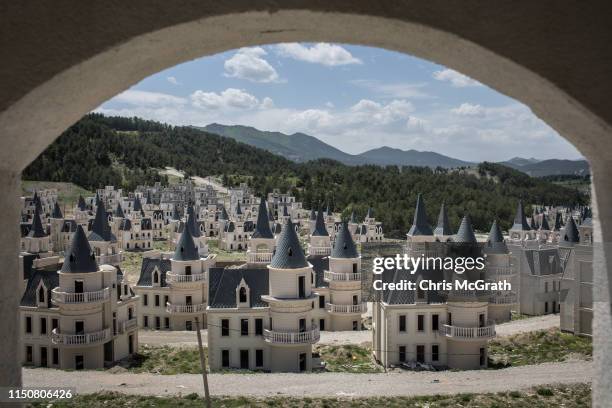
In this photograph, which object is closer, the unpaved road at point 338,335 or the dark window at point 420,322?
the dark window at point 420,322

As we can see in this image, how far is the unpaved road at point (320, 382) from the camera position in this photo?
60.4 ft

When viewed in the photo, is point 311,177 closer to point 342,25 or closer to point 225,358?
point 225,358

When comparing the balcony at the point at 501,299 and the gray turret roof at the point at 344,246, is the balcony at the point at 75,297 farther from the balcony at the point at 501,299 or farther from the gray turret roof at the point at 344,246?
the balcony at the point at 501,299

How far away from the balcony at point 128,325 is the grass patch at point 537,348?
658 inches

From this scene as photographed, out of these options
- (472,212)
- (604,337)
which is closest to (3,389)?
(604,337)

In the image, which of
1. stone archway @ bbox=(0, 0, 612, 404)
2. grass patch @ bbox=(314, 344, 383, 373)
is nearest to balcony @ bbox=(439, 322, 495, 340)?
grass patch @ bbox=(314, 344, 383, 373)

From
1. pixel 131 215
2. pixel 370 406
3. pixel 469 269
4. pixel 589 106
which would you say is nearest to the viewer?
pixel 589 106

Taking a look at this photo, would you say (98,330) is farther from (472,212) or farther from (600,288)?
(472,212)

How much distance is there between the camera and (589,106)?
2258mm

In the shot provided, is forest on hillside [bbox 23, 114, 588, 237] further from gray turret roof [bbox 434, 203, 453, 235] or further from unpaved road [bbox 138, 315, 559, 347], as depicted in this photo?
unpaved road [bbox 138, 315, 559, 347]

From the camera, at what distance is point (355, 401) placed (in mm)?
17375

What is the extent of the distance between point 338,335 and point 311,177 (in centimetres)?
8645

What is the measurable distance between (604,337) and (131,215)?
6763 centimetres

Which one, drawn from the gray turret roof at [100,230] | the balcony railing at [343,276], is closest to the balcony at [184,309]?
the balcony railing at [343,276]
